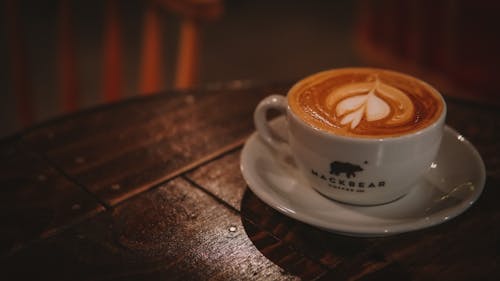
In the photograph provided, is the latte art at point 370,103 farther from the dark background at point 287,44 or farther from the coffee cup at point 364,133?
the dark background at point 287,44

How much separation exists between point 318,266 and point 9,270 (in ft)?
1.12

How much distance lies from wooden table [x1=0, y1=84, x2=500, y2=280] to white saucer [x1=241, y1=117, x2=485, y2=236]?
3 centimetres

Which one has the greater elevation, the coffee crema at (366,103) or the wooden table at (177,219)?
the coffee crema at (366,103)

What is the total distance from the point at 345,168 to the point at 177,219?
22cm

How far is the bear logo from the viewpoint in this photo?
2.10 ft

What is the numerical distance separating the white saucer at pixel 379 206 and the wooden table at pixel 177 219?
0.08ft

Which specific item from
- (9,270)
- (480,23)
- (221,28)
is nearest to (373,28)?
(480,23)

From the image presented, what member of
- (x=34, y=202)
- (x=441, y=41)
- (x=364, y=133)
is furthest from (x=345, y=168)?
(x=441, y=41)

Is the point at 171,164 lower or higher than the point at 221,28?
higher

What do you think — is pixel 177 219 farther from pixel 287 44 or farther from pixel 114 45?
pixel 287 44

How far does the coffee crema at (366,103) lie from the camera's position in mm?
651

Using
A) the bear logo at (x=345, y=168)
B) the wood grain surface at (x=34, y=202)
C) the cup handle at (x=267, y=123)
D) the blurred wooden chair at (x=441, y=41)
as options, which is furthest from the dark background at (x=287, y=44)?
the bear logo at (x=345, y=168)

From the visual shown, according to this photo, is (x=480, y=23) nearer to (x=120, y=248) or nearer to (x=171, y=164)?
(x=171, y=164)

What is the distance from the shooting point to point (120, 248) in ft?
2.11
